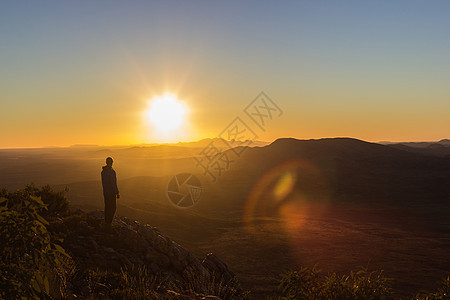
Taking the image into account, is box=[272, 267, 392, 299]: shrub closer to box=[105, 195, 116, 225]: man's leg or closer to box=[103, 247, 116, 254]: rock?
box=[103, 247, 116, 254]: rock

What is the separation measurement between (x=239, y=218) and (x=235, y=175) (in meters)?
50.1

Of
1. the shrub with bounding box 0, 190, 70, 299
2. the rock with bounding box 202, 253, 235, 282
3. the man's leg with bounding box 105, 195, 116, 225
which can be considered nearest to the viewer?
the shrub with bounding box 0, 190, 70, 299

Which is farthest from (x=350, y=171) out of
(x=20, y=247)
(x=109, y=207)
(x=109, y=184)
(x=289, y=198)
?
(x=20, y=247)

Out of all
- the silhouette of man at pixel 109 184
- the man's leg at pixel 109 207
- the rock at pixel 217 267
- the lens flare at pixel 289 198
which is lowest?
the lens flare at pixel 289 198

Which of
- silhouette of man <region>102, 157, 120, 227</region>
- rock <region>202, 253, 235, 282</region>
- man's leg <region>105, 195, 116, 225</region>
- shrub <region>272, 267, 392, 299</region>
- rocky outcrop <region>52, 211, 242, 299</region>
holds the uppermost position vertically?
silhouette of man <region>102, 157, 120, 227</region>

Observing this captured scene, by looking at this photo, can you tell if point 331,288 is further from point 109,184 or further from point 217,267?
point 217,267

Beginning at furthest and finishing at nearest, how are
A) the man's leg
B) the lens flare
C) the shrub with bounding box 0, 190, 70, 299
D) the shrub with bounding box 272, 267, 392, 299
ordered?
the lens flare < the man's leg < the shrub with bounding box 272, 267, 392, 299 < the shrub with bounding box 0, 190, 70, 299

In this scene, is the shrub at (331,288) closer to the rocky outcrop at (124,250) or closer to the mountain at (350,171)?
the rocky outcrop at (124,250)

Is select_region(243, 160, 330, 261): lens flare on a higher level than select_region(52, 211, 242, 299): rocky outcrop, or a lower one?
lower

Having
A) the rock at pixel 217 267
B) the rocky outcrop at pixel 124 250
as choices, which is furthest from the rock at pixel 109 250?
the rock at pixel 217 267

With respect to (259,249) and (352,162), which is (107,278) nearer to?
(259,249)

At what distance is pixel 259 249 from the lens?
27984 millimetres

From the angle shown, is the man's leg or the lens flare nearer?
the man's leg

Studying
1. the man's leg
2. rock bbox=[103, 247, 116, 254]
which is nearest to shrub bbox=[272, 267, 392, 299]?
rock bbox=[103, 247, 116, 254]
